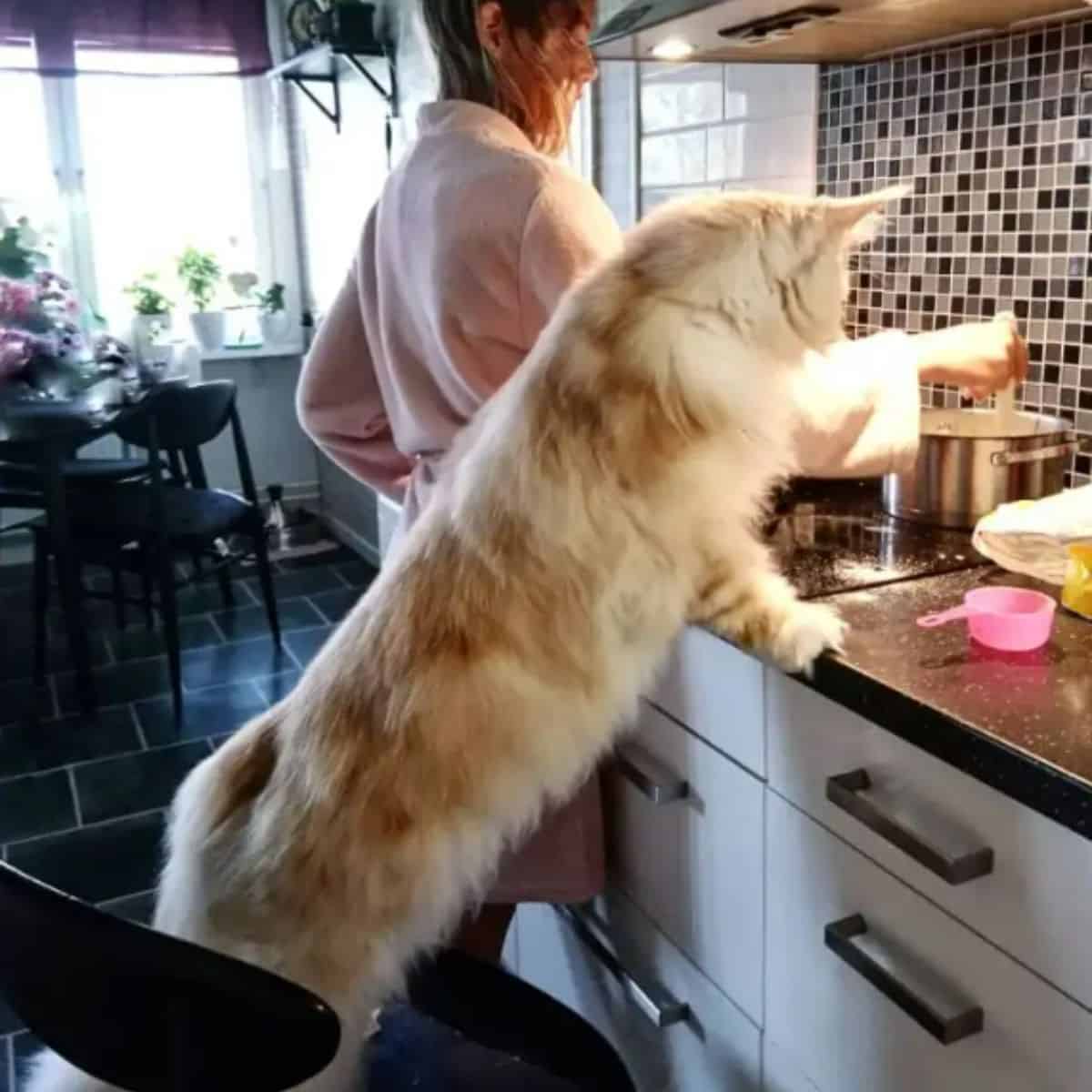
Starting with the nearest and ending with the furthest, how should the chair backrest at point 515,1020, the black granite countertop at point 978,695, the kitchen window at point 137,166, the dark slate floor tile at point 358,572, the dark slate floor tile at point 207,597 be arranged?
the black granite countertop at point 978,695
the chair backrest at point 515,1020
the dark slate floor tile at point 207,597
the dark slate floor tile at point 358,572
the kitchen window at point 137,166

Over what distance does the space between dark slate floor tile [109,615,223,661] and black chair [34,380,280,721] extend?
28 centimetres

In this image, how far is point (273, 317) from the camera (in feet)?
17.7

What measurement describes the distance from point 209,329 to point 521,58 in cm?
419

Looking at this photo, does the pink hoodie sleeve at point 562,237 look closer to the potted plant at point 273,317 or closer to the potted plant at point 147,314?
the potted plant at point 147,314

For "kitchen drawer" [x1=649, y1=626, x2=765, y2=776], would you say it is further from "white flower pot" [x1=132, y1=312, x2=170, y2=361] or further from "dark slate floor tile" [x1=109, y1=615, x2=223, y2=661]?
"white flower pot" [x1=132, y1=312, x2=170, y2=361]

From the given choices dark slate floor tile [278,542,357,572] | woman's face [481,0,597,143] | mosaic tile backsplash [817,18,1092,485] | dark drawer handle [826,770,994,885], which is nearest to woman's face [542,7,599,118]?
woman's face [481,0,597,143]

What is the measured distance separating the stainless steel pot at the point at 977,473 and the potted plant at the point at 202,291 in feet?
14.3

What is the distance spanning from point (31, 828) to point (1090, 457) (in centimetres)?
244

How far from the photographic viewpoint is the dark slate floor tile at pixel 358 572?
4723 millimetres

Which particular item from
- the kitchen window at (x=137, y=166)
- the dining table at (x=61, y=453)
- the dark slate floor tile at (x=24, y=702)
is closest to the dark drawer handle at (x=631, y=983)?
the dining table at (x=61, y=453)

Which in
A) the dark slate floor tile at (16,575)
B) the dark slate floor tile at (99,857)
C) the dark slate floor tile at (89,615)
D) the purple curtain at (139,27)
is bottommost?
the dark slate floor tile at (99,857)

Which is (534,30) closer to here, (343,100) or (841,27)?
(841,27)

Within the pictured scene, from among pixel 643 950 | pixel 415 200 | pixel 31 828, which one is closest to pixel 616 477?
pixel 415 200

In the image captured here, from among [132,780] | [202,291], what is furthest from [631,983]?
[202,291]
